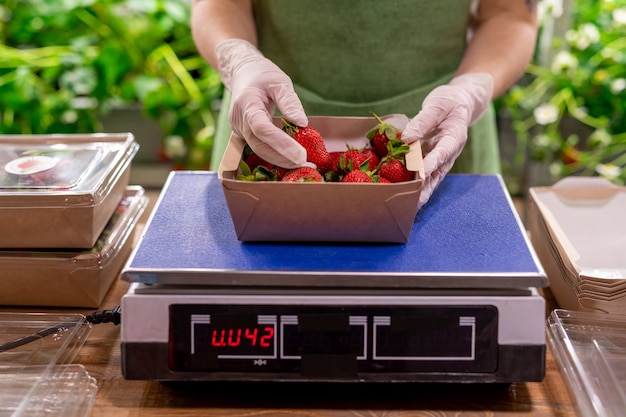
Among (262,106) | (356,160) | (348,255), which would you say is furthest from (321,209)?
(262,106)

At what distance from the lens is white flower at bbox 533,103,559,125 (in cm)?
306

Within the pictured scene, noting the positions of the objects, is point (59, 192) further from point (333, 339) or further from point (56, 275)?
point (333, 339)

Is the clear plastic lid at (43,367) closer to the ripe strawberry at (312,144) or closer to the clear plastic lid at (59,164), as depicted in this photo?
the clear plastic lid at (59,164)

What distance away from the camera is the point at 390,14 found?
5.45 feet

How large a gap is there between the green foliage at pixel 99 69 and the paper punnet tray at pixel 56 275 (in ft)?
6.37

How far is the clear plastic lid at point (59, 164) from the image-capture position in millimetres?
1177

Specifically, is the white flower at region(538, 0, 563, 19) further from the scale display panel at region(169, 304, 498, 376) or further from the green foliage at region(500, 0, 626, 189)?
the scale display panel at region(169, 304, 498, 376)

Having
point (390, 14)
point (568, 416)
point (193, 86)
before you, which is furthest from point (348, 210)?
point (193, 86)

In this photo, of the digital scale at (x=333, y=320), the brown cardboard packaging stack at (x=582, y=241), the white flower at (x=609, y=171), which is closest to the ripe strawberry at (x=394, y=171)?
the digital scale at (x=333, y=320)

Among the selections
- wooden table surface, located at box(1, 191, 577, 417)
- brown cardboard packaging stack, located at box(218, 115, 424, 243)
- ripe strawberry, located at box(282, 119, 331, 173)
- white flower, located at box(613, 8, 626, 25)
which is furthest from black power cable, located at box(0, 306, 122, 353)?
white flower, located at box(613, 8, 626, 25)

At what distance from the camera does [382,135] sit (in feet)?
3.94

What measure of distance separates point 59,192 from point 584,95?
2476 millimetres

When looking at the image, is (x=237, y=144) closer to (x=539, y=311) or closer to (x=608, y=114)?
(x=539, y=311)

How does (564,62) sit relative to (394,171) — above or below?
above
